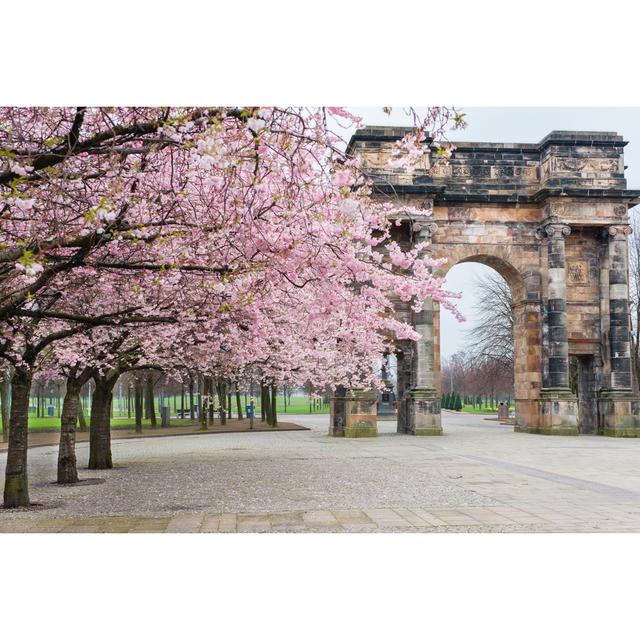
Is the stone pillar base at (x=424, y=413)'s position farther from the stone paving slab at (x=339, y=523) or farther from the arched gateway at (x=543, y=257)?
the stone paving slab at (x=339, y=523)

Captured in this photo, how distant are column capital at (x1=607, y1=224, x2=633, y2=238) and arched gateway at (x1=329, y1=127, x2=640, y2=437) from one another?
4cm

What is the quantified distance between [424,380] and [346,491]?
52.0 ft

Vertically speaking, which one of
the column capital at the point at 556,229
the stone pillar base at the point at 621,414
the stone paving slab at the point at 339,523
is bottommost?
the stone paving slab at the point at 339,523

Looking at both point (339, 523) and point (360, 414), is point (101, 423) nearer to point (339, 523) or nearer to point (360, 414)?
point (339, 523)

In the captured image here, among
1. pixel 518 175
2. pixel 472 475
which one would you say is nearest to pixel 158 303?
pixel 472 475

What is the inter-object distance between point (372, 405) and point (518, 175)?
10614 millimetres

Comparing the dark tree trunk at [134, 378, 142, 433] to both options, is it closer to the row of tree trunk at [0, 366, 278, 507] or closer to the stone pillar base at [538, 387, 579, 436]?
the row of tree trunk at [0, 366, 278, 507]

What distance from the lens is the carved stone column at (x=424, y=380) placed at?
26953mm

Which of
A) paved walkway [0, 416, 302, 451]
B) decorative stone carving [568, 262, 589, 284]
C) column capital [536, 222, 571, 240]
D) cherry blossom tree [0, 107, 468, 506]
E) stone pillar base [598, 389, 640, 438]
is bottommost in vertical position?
paved walkway [0, 416, 302, 451]

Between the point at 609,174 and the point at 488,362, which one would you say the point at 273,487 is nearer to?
the point at 609,174

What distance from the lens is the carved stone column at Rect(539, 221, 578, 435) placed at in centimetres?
2733

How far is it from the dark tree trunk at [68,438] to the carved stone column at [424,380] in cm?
1510

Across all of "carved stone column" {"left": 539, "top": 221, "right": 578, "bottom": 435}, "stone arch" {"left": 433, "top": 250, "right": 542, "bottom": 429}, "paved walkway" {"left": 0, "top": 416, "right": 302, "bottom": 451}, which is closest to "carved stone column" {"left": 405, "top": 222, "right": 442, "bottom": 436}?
"stone arch" {"left": 433, "top": 250, "right": 542, "bottom": 429}

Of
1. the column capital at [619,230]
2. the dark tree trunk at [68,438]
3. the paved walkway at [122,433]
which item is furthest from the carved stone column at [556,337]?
the dark tree trunk at [68,438]
